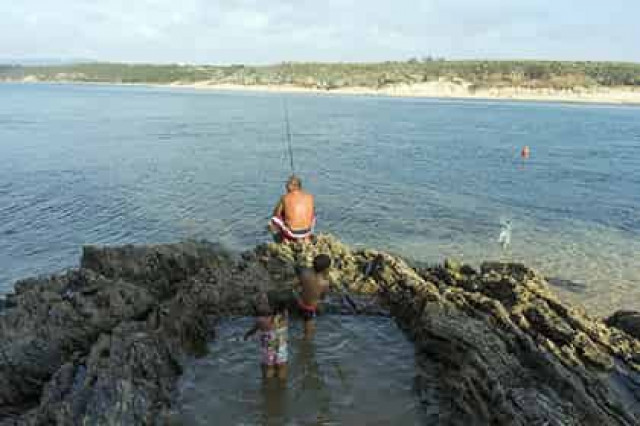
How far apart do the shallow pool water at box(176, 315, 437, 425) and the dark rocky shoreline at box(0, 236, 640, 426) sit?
0.95 feet

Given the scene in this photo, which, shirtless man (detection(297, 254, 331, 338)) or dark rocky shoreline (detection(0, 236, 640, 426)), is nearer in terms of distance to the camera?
dark rocky shoreline (detection(0, 236, 640, 426))

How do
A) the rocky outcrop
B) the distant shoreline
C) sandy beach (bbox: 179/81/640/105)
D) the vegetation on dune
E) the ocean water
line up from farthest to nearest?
the vegetation on dune, sandy beach (bbox: 179/81/640/105), the distant shoreline, the ocean water, the rocky outcrop

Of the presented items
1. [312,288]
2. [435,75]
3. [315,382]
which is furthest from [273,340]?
[435,75]

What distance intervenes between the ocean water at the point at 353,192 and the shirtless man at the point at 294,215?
5759 mm

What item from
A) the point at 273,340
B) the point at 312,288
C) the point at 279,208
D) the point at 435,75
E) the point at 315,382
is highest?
the point at 435,75

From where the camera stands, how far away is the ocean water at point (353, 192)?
52.2ft

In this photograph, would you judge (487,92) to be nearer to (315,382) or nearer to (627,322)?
(627,322)

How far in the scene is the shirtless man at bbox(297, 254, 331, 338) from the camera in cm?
794

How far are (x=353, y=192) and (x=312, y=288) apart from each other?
16.3m

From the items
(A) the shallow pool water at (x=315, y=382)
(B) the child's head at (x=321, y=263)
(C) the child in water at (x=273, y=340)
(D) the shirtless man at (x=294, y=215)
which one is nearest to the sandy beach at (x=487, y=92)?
(D) the shirtless man at (x=294, y=215)

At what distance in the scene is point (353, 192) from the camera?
24328 mm

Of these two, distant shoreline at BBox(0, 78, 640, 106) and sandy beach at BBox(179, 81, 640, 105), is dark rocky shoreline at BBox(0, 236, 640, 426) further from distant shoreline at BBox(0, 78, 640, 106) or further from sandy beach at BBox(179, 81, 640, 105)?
sandy beach at BBox(179, 81, 640, 105)

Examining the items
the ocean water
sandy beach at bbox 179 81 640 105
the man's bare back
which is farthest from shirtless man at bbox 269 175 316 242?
sandy beach at bbox 179 81 640 105

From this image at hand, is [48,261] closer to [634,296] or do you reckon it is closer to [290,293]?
[290,293]
